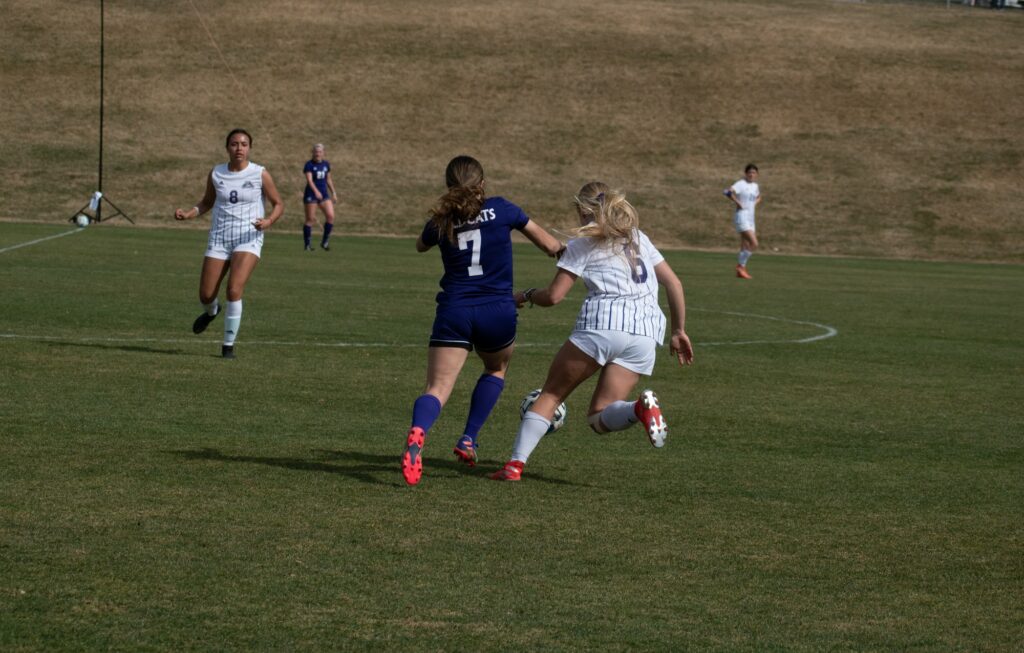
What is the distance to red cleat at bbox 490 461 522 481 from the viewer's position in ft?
29.3

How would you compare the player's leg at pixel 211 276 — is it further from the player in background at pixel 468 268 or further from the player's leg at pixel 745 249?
the player's leg at pixel 745 249

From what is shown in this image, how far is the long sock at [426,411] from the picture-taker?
28.7ft

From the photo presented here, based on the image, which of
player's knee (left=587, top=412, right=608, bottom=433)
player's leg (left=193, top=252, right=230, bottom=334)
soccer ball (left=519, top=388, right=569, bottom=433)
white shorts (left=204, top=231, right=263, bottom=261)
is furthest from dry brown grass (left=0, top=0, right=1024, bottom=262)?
player's knee (left=587, top=412, right=608, bottom=433)

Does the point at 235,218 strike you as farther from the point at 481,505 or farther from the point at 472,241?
the point at 481,505

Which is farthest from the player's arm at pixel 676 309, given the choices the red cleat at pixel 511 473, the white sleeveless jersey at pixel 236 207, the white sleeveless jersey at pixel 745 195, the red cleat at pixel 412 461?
the white sleeveless jersey at pixel 745 195

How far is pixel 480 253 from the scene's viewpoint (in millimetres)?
9125

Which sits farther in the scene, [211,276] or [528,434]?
[211,276]

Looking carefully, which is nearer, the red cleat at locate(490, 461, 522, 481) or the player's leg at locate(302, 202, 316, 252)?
the red cleat at locate(490, 461, 522, 481)

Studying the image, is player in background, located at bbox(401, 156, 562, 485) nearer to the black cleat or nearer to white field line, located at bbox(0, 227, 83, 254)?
the black cleat

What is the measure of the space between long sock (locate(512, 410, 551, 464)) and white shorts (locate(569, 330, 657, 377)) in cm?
48

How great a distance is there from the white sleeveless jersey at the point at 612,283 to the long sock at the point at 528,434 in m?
0.58

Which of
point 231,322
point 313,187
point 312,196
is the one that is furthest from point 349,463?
point 312,196

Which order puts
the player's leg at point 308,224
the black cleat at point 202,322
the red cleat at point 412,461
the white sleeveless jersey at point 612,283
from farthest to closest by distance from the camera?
the player's leg at point 308,224, the black cleat at point 202,322, the white sleeveless jersey at point 612,283, the red cleat at point 412,461

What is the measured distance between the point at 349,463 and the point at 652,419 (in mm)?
1884
